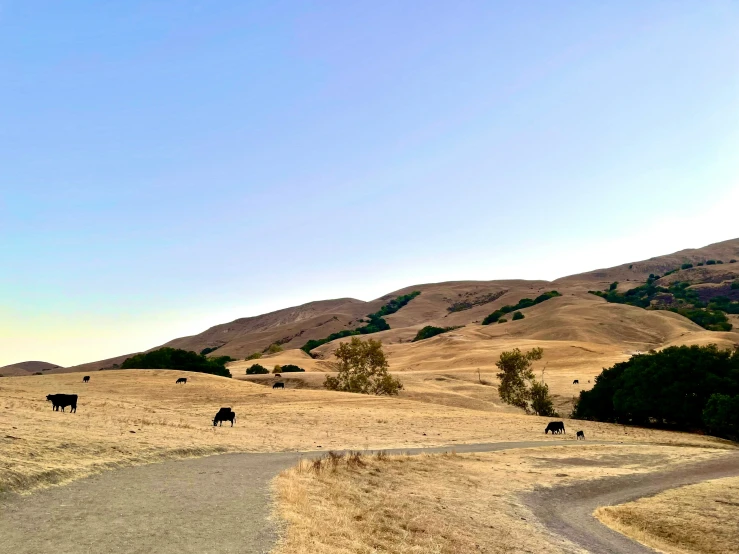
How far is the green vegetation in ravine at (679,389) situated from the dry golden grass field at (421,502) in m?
30.5

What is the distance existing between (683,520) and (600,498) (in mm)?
4055

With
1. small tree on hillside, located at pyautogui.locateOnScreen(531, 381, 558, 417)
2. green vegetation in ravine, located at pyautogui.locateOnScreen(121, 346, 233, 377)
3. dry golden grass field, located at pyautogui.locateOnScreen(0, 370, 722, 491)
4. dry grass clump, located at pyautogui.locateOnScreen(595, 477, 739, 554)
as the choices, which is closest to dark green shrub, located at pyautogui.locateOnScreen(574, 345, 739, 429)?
dry golden grass field, located at pyautogui.locateOnScreen(0, 370, 722, 491)

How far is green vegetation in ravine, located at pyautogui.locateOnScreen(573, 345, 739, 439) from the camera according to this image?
62750mm

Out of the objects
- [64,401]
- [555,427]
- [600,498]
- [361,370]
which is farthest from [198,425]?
[361,370]

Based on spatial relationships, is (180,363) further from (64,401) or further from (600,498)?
(600,498)

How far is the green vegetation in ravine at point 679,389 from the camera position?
2470 inches

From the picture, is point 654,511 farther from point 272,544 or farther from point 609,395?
point 609,395

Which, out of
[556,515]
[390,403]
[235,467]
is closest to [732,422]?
[390,403]

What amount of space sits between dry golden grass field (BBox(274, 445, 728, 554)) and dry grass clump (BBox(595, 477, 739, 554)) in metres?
4.31

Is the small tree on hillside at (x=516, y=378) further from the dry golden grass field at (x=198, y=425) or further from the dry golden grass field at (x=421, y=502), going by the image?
the dry golden grass field at (x=421, y=502)

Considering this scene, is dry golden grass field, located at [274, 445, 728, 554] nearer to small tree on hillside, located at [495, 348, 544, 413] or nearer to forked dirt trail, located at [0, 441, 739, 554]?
forked dirt trail, located at [0, 441, 739, 554]

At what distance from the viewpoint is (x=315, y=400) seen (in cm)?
6600

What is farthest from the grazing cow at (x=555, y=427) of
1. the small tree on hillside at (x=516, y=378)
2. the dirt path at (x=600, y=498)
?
the small tree on hillside at (x=516, y=378)

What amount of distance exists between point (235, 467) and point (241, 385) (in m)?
54.8
